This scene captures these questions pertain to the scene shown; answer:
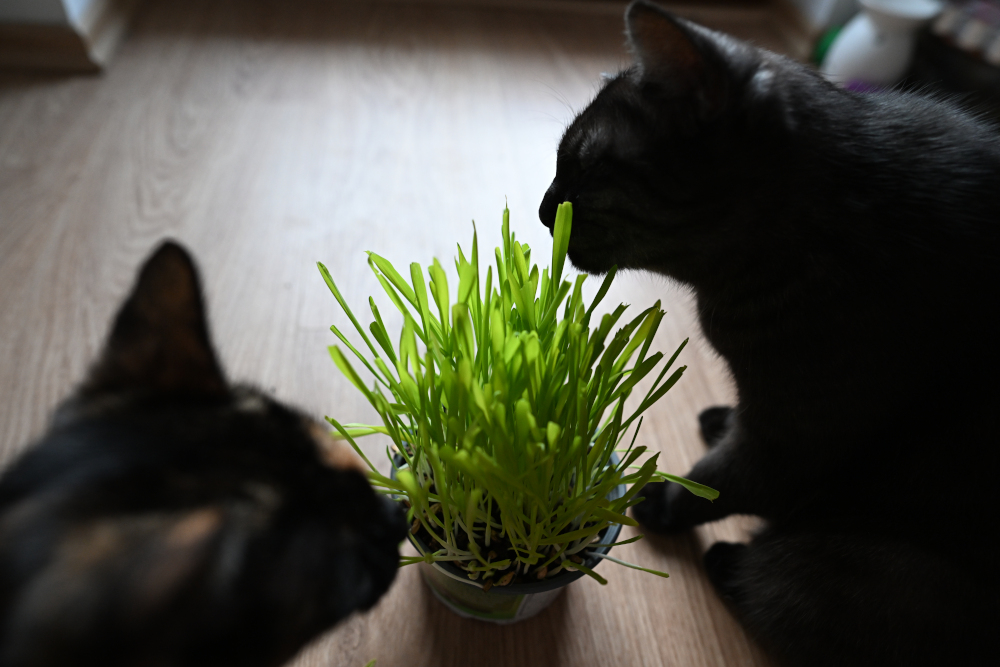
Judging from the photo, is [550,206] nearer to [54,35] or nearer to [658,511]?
[658,511]

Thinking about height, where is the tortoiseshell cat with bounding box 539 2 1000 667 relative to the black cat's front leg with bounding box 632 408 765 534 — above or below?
above

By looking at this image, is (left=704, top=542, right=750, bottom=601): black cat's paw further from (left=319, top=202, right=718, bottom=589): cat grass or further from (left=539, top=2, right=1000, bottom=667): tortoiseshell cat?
(left=319, top=202, right=718, bottom=589): cat grass

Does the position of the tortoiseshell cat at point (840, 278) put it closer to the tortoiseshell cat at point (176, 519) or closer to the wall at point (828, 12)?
the tortoiseshell cat at point (176, 519)

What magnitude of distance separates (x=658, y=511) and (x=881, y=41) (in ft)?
4.15

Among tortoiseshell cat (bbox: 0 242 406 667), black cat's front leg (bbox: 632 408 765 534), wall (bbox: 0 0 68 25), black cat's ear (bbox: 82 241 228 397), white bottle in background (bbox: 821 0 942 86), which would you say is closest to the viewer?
tortoiseshell cat (bbox: 0 242 406 667)

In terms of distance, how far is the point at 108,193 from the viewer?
119cm

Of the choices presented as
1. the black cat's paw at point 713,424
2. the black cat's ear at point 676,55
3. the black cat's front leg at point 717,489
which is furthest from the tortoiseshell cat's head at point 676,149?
the black cat's paw at point 713,424

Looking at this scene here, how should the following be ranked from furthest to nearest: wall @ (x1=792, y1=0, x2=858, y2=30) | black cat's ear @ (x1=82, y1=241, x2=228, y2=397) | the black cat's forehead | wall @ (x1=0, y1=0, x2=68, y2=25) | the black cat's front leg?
wall @ (x1=792, y1=0, x2=858, y2=30) < wall @ (x1=0, y1=0, x2=68, y2=25) < the black cat's front leg < the black cat's forehead < black cat's ear @ (x1=82, y1=241, x2=228, y2=397)

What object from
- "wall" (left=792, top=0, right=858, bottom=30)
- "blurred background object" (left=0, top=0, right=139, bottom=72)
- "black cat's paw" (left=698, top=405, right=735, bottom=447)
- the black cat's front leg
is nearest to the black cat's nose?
the black cat's front leg

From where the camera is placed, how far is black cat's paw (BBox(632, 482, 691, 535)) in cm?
Answer: 86

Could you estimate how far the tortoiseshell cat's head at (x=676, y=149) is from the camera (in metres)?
0.57

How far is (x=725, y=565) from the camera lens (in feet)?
2.76

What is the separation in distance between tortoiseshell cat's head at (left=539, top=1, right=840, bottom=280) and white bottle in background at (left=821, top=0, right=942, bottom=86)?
102 cm

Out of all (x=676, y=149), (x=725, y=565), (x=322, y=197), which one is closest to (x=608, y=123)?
(x=676, y=149)
